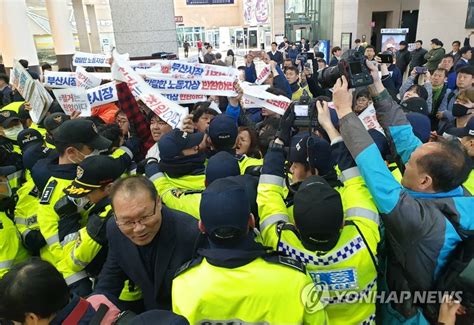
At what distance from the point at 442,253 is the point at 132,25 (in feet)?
23.2

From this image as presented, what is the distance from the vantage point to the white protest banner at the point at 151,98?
3322mm

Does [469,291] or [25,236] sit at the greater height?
[469,291]

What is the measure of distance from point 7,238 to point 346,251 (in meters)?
2.26

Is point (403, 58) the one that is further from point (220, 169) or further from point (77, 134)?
point (77, 134)

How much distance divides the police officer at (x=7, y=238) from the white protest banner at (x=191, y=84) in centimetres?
184

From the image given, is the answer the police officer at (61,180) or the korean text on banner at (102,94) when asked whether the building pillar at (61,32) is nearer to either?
→ the korean text on banner at (102,94)

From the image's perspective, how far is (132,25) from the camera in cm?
729

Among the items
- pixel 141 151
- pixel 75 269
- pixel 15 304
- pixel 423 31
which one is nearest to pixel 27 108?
pixel 141 151

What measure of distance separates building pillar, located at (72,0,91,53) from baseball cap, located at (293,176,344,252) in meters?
23.4

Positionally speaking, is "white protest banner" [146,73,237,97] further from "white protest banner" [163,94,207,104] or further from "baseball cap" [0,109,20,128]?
"baseball cap" [0,109,20,128]

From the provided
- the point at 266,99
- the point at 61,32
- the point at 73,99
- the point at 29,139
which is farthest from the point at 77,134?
Result: the point at 61,32

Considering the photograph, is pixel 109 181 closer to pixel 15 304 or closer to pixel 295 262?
pixel 15 304

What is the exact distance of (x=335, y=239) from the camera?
167cm

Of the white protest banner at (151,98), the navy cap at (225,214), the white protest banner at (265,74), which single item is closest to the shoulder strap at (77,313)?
the navy cap at (225,214)
